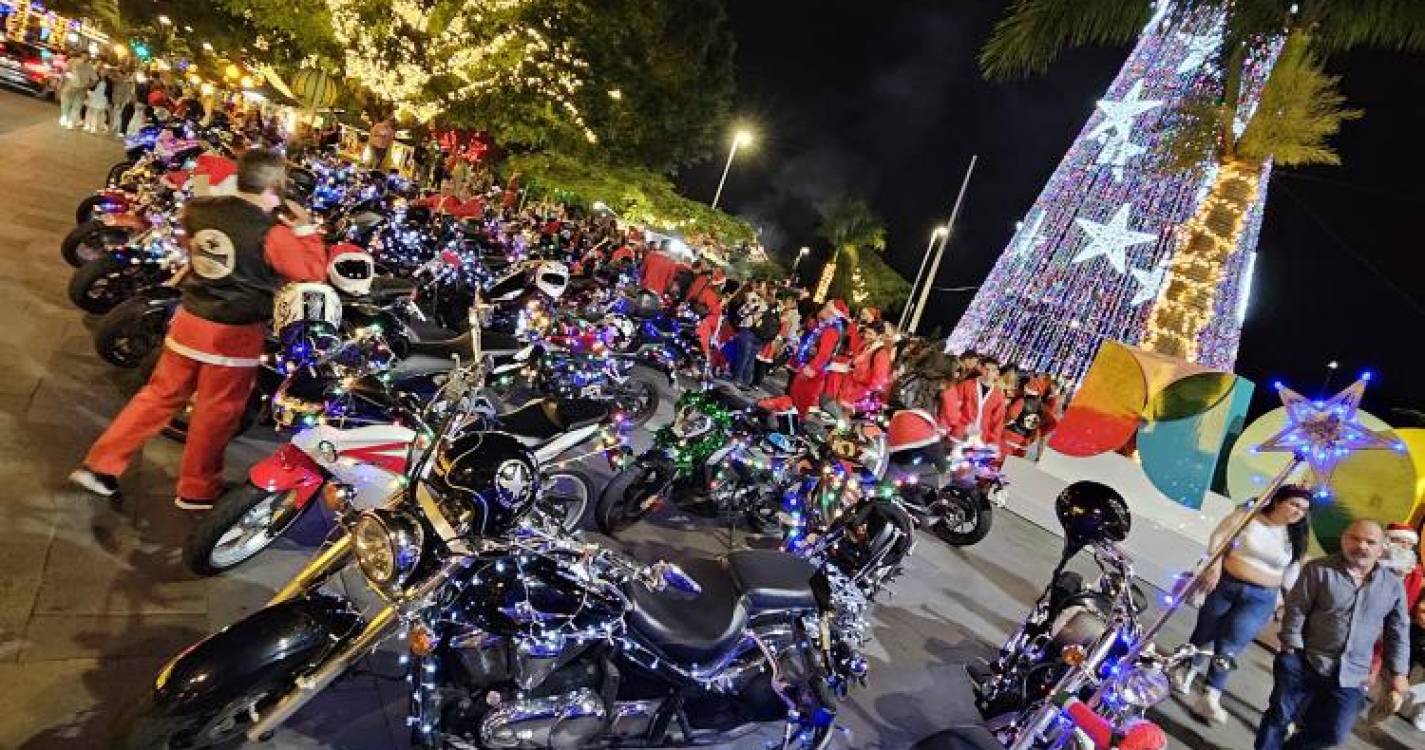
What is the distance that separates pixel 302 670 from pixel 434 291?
7583mm

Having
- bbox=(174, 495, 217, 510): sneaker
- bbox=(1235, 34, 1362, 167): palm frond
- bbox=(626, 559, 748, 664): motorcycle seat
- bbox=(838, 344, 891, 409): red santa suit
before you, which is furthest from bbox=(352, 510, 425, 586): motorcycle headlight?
bbox=(1235, 34, 1362, 167): palm frond

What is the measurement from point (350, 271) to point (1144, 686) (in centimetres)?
517

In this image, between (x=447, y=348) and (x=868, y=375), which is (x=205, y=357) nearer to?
(x=447, y=348)

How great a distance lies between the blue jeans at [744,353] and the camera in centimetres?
1395

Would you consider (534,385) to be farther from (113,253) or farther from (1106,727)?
(1106,727)

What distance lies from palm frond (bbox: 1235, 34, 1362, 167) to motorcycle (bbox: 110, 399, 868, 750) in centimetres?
1058

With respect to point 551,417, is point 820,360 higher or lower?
higher

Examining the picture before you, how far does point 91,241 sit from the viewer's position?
700 centimetres

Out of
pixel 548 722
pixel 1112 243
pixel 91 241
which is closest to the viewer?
pixel 548 722

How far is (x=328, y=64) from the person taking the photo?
23688mm

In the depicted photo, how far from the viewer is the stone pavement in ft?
9.63

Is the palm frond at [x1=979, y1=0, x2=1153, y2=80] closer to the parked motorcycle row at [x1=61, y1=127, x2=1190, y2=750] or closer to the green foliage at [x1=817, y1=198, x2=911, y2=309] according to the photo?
the parked motorcycle row at [x1=61, y1=127, x2=1190, y2=750]

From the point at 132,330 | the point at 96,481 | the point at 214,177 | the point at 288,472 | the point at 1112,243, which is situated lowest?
the point at 96,481

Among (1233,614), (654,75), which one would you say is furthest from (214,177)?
(654,75)
